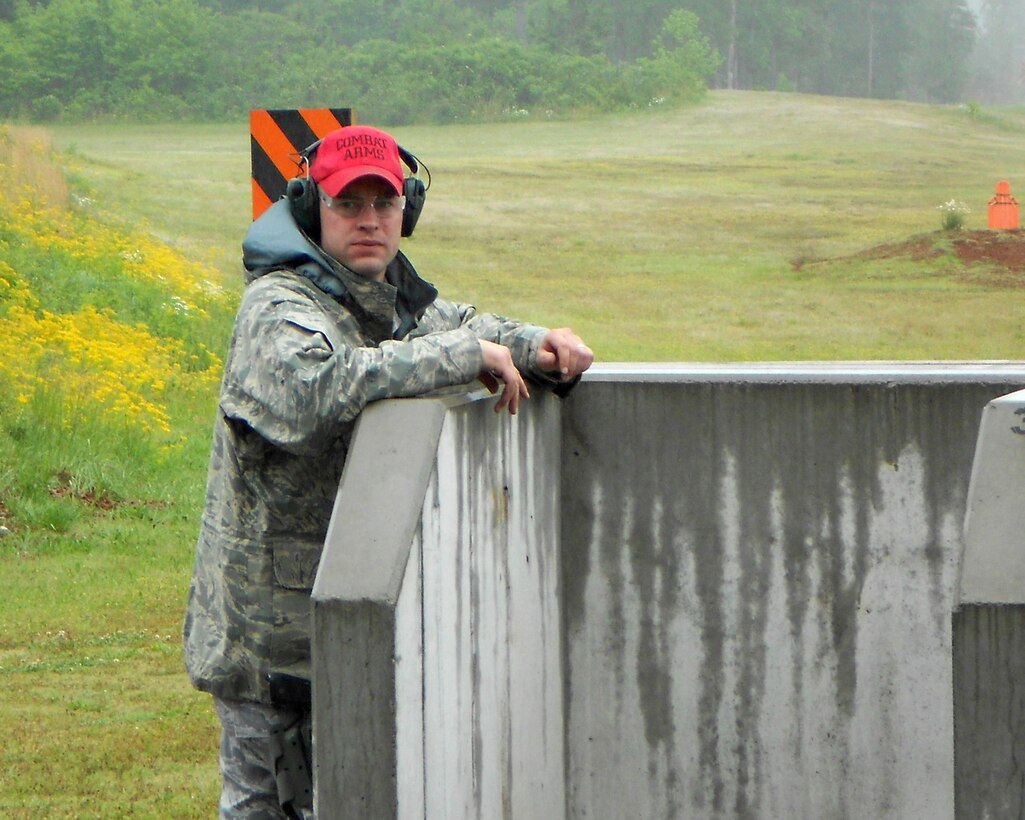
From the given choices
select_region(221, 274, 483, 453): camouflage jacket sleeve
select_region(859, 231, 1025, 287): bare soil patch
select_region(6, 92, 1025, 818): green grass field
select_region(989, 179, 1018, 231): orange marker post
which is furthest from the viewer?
select_region(989, 179, 1018, 231): orange marker post

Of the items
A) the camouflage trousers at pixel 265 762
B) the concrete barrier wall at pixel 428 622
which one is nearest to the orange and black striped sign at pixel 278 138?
the concrete barrier wall at pixel 428 622

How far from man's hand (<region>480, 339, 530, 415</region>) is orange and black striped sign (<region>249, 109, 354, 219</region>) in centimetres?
334

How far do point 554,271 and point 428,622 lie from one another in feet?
68.5

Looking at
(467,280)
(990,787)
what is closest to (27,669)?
(990,787)

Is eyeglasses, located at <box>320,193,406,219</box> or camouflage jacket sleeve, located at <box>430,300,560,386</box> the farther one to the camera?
camouflage jacket sleeve, located at <box>430,300,560,386</box>

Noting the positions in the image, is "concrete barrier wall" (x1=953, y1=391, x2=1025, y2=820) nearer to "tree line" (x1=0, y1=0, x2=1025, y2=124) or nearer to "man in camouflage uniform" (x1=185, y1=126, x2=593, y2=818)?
"man in camouflage uniform" (x1=185, y1=126, x2=593, y2=818)

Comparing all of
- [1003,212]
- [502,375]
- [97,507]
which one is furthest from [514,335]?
[1003,212]

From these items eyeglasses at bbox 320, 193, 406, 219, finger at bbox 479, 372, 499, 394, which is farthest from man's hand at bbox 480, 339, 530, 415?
eyeglasses at bbox 320, 193, 406, 219

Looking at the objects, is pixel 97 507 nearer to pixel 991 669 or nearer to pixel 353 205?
pixel 353 205

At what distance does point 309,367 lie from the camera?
306 cm

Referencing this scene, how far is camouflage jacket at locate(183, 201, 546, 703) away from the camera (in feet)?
10.2

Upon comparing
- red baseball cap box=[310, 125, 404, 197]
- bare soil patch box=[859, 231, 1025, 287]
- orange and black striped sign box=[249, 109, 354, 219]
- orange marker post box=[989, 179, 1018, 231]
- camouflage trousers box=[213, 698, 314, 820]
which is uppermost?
orange marker post box=[989, 179, 1018, 231]

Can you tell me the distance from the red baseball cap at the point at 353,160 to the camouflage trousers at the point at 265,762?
107cm

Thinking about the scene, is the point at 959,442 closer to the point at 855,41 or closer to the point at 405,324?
the point at 405,324
